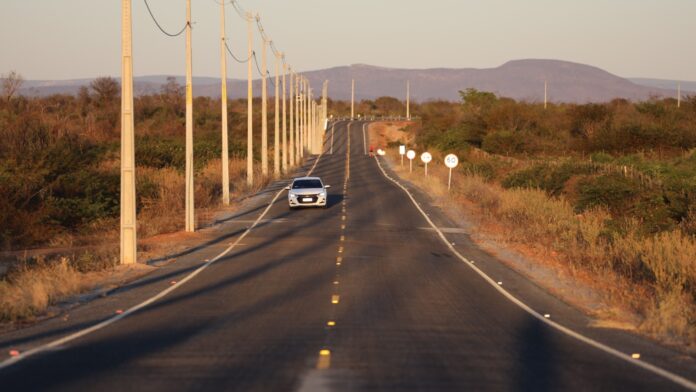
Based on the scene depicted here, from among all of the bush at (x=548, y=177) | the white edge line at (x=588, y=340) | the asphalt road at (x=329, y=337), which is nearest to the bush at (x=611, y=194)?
the bush at (x=548, y=177)

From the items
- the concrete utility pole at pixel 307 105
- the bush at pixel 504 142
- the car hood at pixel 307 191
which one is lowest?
the car hood at pixel 307 191

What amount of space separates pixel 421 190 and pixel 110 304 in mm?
39037

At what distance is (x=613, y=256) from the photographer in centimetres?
2130

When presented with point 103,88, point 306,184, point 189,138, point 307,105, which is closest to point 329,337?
point 189,138

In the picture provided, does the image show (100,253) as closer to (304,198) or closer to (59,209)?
(59,209)

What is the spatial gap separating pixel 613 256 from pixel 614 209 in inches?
524

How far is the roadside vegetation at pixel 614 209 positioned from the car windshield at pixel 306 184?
Result: 24.4 feet

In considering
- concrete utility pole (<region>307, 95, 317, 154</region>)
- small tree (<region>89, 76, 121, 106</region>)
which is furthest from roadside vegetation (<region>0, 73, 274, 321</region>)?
small tree (<region>89, 76, 121, 106</region>)

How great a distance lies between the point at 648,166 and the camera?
43812 millimetres

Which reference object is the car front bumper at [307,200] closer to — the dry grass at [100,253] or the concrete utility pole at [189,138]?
the dry grass at [100,253]

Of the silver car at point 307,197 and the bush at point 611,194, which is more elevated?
the bush at point 611,194

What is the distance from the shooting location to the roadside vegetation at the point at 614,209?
16.1m

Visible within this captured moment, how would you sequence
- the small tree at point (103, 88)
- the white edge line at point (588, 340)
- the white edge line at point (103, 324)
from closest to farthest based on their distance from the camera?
the white edge line at point (588, 340) → the white edge line at point (103, 324) → the small tree at point (103, 88)

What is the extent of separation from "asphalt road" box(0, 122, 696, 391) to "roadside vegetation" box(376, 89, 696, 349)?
4.73 feet
